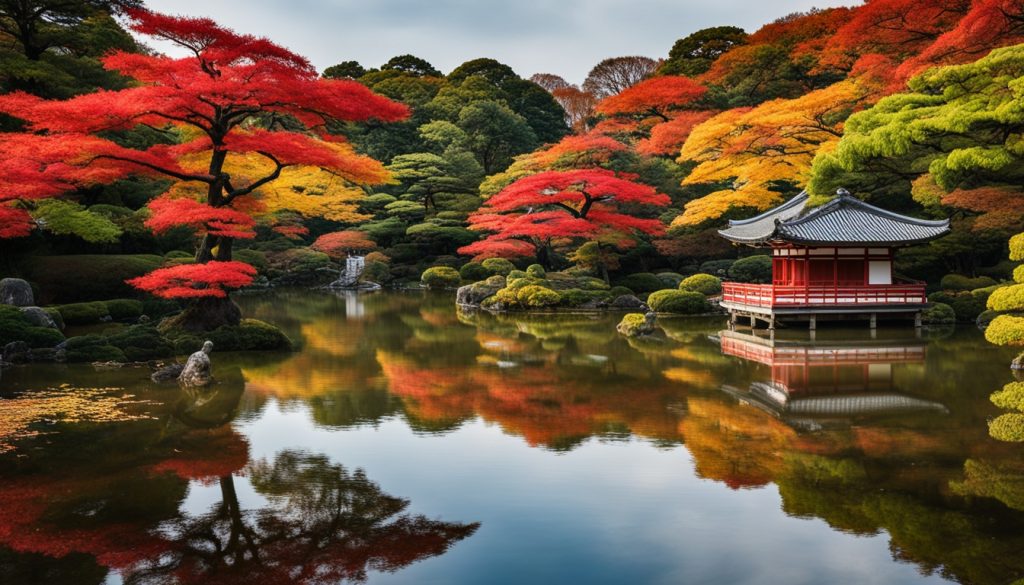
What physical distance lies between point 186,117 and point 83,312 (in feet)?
22.9

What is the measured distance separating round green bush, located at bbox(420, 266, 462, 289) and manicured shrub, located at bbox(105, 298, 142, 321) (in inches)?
646

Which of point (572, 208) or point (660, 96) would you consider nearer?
point (572, 208)

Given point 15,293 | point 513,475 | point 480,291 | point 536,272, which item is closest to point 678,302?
point 536,272

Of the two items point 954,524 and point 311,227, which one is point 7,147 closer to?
point 954,524

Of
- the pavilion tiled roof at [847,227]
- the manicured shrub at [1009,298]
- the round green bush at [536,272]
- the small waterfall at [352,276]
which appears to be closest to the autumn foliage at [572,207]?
the round green bush at [536,272]

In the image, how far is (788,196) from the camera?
3125 cm

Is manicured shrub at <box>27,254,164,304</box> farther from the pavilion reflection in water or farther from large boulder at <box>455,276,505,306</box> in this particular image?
the pavilion reflection in water

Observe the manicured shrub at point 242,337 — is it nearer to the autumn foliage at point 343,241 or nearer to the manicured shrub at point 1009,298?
the manicured shrub at point 1009,298

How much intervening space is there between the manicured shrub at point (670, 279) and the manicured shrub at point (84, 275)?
17.7 m

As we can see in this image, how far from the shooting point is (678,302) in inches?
953

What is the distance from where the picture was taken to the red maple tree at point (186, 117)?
1477 cm

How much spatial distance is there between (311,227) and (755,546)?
40.1 metres

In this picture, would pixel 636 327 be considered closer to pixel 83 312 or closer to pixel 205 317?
pixel 205 317

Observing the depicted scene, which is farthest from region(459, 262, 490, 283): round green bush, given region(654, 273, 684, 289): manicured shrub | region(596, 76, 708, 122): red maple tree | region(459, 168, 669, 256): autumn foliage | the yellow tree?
region(596, 76, 708, 122): red maple tree
